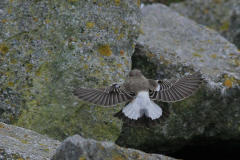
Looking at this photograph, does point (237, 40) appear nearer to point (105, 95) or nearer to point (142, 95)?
point (142, 95)

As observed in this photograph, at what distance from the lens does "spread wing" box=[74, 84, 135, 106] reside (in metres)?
6.55

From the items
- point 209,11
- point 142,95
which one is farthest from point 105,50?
point 209,11

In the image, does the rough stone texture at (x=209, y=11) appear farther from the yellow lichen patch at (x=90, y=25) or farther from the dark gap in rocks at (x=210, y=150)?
the yellow lichen patch at (x=90, y=25)

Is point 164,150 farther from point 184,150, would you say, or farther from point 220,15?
point 220,15

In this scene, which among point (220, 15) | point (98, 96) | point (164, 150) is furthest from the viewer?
point (220, 15)

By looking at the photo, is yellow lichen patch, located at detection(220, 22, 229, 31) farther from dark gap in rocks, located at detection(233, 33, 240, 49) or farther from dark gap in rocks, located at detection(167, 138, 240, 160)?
dark gap in rocks, located at detection(167, 138, 240, 160)

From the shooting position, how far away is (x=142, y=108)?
22.7ft

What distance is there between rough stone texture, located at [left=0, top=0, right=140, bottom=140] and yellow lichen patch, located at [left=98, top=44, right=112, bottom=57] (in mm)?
18

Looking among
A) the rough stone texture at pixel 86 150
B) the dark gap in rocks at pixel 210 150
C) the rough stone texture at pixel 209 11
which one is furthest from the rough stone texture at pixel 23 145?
the rough stone texture at pixel 209 11

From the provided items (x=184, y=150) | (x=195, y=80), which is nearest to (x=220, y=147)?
(x=184, y=150)

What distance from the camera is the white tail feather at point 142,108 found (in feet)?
22.5

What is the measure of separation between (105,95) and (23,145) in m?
1.92

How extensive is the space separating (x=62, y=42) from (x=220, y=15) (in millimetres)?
7019

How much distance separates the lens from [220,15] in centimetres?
1258
